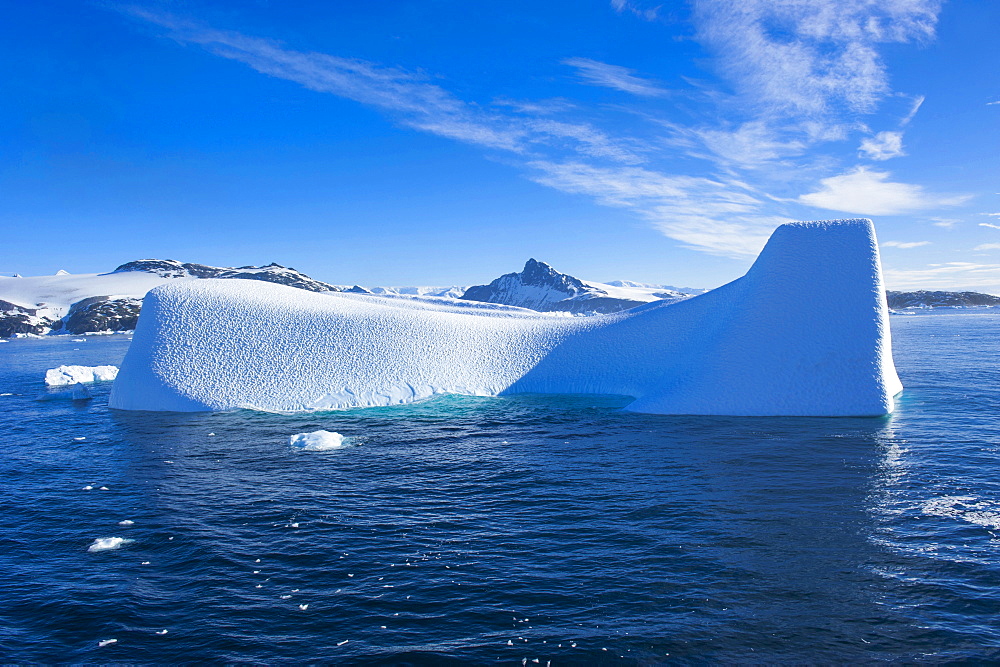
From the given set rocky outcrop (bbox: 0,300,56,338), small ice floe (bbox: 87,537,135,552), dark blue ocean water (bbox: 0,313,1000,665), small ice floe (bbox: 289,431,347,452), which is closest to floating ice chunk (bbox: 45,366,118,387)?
dark blue ocean water (bbox: 0,313,1000,665)

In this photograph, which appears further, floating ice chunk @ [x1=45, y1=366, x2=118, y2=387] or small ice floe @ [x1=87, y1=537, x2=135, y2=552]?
floating ice chunk @ [x1=45, y1=366, x2=118, y2=387]

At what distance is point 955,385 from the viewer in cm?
2412

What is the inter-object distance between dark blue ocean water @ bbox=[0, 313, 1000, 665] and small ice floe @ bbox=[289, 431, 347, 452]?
0.63m

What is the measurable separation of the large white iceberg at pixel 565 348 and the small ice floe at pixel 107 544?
12311 millimetres

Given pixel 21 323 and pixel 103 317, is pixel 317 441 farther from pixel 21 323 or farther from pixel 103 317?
pixel 21 323

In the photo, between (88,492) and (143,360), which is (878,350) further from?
(143,360)

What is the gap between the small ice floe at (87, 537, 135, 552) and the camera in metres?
9.80

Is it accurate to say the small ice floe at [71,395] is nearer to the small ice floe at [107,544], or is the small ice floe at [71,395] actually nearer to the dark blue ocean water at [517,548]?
the dark blue ocean water at [517,548]

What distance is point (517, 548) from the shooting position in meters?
9.33

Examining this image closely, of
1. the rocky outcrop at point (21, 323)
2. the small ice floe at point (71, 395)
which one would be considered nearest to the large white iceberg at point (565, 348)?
the small ice floe at point (71, 395)

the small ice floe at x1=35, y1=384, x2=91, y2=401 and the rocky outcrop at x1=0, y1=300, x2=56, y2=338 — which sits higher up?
the rocky outcrop at x1=0, y1=300, x2=56, y2=338

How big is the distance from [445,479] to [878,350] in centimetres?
1659

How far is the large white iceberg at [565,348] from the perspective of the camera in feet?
66.0

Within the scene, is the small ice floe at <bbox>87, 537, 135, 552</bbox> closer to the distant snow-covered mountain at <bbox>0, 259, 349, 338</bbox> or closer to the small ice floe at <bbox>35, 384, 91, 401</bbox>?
the small ice floe at <bbox>35, 384, 91, 401</bbox>
